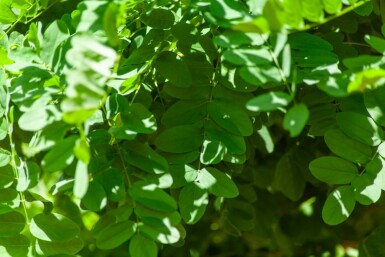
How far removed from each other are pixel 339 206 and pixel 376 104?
0.37ft

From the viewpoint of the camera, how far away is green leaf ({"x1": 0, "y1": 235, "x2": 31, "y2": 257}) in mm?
740

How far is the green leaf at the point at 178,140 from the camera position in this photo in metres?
0.73

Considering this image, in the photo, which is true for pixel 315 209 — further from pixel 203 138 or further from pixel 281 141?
pixel 203 138

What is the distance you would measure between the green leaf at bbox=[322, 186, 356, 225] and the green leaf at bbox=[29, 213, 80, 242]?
266 millimetres

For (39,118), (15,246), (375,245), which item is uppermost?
(39,118)

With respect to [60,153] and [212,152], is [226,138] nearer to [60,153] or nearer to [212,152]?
[212,152]

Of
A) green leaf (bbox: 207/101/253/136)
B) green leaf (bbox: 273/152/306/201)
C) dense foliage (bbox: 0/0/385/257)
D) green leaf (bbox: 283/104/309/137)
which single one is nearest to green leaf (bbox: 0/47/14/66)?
dense foliage (bbox: 0/0/385/257)

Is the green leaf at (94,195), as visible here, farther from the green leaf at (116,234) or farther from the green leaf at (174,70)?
the green leaf at (174,70)

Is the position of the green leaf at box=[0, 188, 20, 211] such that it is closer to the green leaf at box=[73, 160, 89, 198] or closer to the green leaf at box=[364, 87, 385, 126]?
the green leaf at box=[73, 160, 89, 198]

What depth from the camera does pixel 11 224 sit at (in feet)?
2.45

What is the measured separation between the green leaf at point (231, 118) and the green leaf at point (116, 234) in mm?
147

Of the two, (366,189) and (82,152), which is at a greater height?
(82,152)

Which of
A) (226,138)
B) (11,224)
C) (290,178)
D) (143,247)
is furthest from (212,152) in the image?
(290,178)

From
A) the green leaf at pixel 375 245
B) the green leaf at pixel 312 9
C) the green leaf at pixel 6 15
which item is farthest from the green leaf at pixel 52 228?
the green leaf at pixel 375 245
